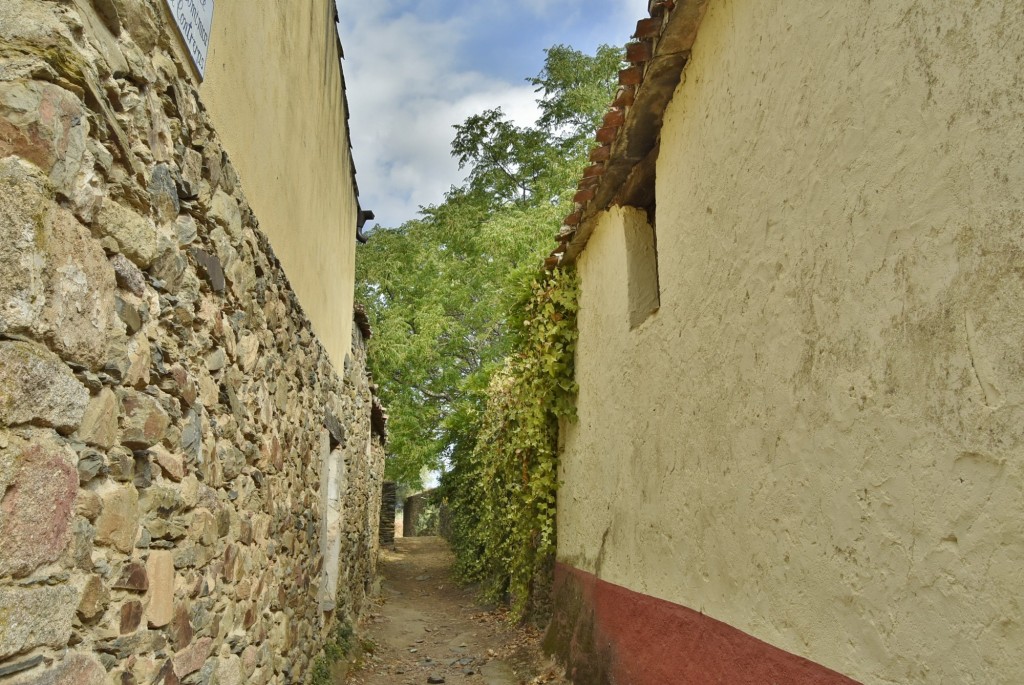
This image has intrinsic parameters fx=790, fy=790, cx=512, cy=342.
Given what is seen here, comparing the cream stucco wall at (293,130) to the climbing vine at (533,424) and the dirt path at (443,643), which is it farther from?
the dirt path at (443,643)

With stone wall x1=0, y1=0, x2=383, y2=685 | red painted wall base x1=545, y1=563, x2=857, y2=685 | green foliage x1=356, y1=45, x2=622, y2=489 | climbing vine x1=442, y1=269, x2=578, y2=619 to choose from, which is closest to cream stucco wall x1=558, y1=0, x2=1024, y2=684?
red painted wall base x1=545, y1=563, x2=857, y2=685

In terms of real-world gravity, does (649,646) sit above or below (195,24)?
below

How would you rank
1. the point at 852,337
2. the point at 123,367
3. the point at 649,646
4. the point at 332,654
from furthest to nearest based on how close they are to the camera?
the point at 332,654, the point at 649,646, the point at 852,337, the point at 123,367

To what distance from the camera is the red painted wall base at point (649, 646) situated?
296 centimetres

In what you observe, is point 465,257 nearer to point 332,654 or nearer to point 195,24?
point 332,654

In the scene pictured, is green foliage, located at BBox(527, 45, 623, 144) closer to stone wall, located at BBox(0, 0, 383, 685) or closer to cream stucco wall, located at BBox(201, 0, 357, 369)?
cream stucco wall, located at BBox(201, 0, 357, 369)

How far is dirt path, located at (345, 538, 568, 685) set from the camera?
6922mm

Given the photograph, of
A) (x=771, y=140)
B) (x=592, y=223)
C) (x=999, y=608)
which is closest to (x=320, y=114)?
(x=592, y=223)

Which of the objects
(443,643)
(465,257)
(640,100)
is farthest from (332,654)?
(465,257)

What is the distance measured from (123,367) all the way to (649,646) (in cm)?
325

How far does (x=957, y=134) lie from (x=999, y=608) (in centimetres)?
116

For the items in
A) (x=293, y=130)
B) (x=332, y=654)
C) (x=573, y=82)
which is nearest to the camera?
(x=293, y=130)

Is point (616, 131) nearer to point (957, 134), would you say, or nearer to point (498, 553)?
point (957, 134)

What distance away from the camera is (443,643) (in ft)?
28.7
